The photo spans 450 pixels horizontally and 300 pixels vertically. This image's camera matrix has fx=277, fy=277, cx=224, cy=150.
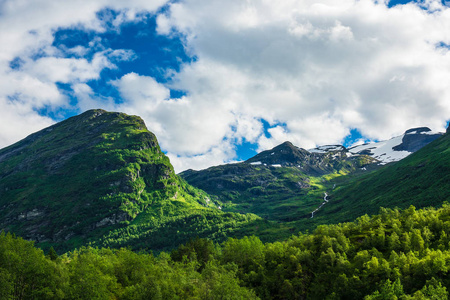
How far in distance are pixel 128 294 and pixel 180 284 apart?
1818cm

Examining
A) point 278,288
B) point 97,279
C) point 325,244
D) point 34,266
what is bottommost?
point 278,288

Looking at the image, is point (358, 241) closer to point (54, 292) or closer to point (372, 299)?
point (372, 299)

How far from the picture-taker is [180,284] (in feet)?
328

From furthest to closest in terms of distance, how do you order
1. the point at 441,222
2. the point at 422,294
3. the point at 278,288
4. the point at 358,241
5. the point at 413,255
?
the point at 358,241 → the point at 441,222 → the point at 278,288 → the point at 413,255 → the point at 422,294

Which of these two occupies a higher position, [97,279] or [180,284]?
[97,279]

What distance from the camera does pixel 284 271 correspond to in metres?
116

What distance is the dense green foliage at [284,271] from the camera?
81625 millimetres

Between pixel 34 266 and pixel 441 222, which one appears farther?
pixel 441 222

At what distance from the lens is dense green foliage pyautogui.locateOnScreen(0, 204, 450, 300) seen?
81.6m

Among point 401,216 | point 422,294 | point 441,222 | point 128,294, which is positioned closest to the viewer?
point 422,294

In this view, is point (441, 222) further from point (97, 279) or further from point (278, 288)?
point (97, 279)

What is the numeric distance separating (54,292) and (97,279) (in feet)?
39.6

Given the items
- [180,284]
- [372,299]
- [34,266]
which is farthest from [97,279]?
[372,299]

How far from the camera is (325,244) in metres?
123
